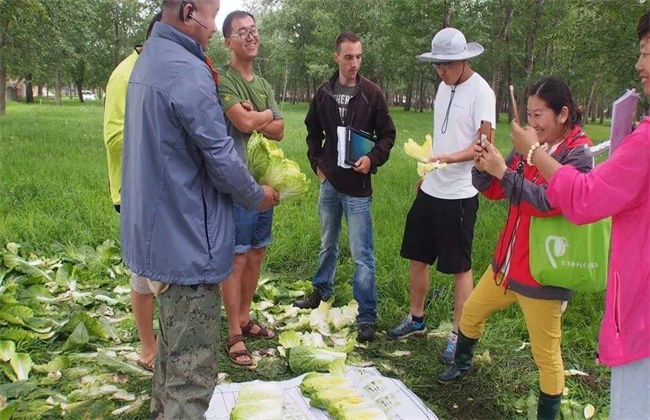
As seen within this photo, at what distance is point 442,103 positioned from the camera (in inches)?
149

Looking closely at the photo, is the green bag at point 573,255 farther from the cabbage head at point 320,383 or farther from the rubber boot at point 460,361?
the cabbage head at point 320,383

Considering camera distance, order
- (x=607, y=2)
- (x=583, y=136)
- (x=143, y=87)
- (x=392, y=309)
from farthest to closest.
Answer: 1. (x=607, y=2)
2. (x=392, y=309)
3. (x=583, y=136)
4. (x=143, y=87)

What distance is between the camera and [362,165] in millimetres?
3916

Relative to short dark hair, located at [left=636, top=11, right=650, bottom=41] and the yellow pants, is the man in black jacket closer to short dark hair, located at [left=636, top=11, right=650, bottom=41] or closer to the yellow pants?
the yellow pants

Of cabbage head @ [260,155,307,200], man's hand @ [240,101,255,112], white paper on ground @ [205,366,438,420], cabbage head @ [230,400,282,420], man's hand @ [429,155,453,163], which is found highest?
man's hand @ [240,101,255,112]

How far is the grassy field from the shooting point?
3453mm

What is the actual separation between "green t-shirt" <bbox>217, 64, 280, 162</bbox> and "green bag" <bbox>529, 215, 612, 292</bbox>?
1.81 m

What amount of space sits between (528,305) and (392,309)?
5.86ft

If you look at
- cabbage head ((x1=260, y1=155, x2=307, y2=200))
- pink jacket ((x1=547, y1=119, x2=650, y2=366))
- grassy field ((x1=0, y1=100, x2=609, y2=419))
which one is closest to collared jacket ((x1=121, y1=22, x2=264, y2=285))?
cabbage head ((x1=260, y1=155, x2=307, y2=200))

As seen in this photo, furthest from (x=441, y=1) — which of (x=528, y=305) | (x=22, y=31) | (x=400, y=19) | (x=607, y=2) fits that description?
(x=528, y=305)

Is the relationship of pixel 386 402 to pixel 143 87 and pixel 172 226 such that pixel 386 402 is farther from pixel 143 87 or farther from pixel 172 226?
pixel 143 87

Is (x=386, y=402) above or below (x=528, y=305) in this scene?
below

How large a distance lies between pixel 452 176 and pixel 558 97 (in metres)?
1.11

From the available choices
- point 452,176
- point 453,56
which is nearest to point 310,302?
point 452,176
